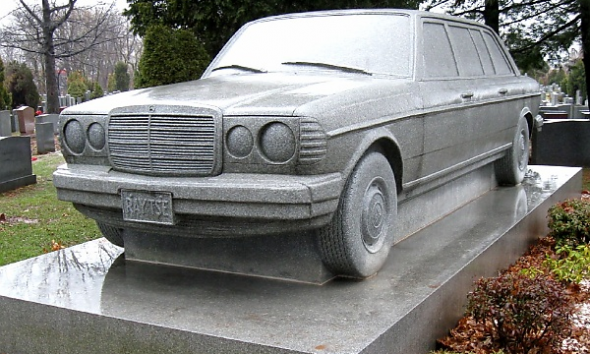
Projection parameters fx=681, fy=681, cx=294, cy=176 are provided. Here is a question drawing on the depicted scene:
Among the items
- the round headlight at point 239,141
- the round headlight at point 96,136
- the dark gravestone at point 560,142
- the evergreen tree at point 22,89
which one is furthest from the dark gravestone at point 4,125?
the round headlight at point 239,141

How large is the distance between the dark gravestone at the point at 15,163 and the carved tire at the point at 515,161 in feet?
24.8

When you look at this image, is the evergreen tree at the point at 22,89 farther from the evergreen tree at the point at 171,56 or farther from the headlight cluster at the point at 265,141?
the headlight cluster at the point at 265,141

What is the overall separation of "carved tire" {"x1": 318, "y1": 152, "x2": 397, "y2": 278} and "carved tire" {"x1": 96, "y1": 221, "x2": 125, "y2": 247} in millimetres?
1564

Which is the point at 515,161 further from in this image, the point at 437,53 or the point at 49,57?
the point at 49,57

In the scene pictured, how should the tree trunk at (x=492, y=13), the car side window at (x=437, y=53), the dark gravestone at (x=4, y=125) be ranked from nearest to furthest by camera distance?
1. the car side window at (x=437, y=53)
2. the tree trunk at (x=492, y=13)
3. the dark gravestone at (x=4, y=125)

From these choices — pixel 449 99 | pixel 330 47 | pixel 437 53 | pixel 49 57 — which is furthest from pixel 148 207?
pixel 49 57

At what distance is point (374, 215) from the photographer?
4094 millimetres

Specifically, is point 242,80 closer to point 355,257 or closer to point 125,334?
point 355,257

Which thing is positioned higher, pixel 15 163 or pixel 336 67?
pixel 336 67

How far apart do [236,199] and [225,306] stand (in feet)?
1.97

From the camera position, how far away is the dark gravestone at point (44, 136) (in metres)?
16.6

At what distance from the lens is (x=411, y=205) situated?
500 cm

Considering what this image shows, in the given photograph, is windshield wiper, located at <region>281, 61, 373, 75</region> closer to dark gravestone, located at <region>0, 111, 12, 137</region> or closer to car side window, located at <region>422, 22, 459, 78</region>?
car side window, located at <region>422, 22, 459, 78</region>

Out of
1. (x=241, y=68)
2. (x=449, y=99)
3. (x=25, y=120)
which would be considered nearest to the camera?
(x=241, y=68)
